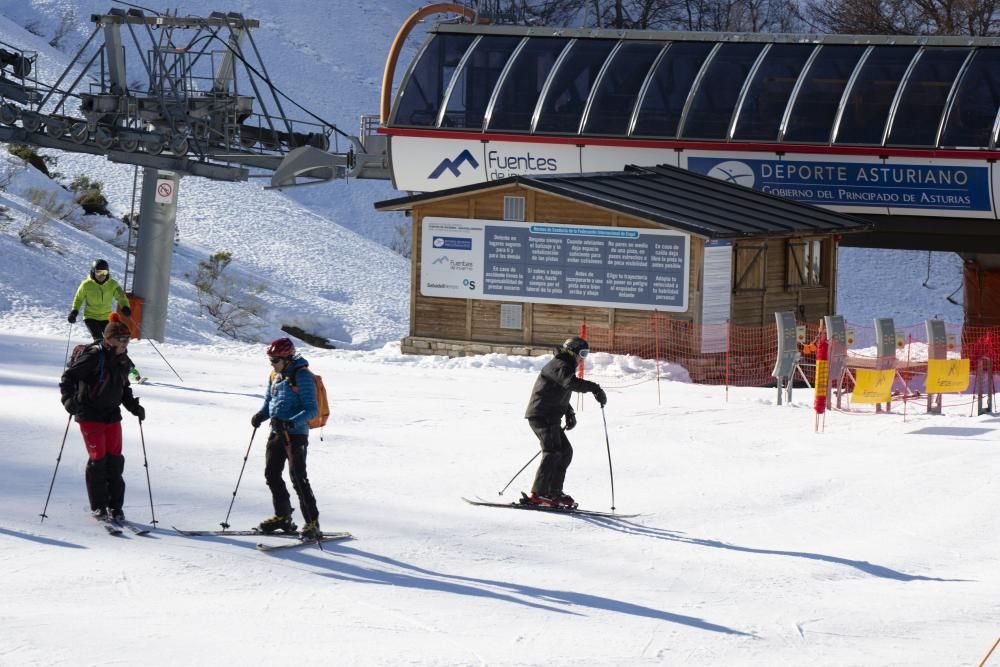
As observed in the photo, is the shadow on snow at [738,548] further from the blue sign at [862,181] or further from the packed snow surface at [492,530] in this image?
the blue sign at [862,181]

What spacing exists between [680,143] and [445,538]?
18.7m

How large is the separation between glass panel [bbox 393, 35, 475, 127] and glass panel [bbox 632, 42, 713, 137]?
437cm

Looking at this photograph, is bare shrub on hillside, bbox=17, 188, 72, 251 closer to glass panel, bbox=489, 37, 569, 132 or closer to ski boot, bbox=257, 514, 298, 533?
glass panel, bbox=489, 37, 569, 132

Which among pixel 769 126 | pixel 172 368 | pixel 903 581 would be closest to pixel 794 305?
pixel 769 126

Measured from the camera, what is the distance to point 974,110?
27219 mm

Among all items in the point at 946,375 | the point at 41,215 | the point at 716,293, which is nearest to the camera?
the point at 946,375

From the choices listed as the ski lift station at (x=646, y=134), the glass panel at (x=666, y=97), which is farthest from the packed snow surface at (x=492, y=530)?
the glass panel at (x=666, y=97)

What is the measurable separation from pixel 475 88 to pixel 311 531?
68.9 ft

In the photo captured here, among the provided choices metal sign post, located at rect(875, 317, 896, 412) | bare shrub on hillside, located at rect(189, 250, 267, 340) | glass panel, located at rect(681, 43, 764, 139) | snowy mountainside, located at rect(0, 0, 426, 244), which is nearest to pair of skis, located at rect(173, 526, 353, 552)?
metal sign post, located at rect(875, 317, 896, 412)

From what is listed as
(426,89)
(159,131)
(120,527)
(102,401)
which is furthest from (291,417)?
(426,89)

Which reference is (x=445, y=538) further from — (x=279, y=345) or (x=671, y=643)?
(x=671, y=643)

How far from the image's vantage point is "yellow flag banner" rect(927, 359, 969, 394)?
734 inches

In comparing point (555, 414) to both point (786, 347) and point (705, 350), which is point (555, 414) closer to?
point (786, 347)

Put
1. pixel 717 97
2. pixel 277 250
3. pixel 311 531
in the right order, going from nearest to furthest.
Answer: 1. pixel 311 531
2. pixel 717 97
3. pixel 277 250
